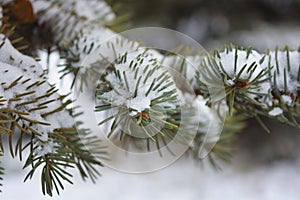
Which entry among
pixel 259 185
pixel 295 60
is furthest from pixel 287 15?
pixel 295 60

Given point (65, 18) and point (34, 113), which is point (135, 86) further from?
point (65, 18)

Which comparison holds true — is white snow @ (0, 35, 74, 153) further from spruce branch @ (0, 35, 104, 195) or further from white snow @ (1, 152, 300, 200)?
white snow @ (1, 152, 300, 200)

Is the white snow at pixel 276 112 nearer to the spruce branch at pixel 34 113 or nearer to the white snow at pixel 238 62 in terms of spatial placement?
the white snow at pixel 238 62

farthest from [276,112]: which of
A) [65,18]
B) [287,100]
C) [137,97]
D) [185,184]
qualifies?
[185,184]

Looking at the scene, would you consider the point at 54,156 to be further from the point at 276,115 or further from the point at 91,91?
the point at 276,115

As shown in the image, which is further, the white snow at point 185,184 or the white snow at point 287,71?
the white snow at point 185,184

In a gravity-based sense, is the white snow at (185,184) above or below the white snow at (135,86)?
below

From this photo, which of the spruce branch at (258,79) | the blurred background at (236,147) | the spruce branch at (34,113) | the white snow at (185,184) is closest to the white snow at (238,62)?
the spruce branch at (258,79)

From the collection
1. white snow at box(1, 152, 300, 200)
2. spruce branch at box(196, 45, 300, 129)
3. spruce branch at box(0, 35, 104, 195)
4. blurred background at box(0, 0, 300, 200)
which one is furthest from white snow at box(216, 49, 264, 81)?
blurred background at box(0, 0, 300, 200)

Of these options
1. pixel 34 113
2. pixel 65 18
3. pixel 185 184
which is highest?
pixel 65 18
